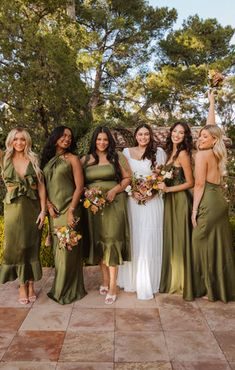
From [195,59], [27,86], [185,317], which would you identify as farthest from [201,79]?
[185,317]

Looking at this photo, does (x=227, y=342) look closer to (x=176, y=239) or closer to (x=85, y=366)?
(x=85, y=366)

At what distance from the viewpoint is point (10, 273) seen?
4270mm

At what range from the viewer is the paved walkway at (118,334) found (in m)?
3.02

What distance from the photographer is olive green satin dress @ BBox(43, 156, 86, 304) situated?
4238 millimetres

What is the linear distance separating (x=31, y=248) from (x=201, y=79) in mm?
13454

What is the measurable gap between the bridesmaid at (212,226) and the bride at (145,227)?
46 cm

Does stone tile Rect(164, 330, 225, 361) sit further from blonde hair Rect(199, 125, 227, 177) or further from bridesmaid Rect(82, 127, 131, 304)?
blonde hair Rect(199, 125, 227, 177)

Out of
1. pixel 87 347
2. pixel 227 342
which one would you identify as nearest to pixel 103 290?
pixel 87 347

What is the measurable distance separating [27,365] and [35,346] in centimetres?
31

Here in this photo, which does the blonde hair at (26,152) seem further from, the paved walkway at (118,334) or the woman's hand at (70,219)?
the paved walkway at (118,334)

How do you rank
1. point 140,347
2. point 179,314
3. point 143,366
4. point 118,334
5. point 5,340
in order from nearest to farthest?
point 143,366
point 140,347
point 5,340
point 118,334
point 179,314

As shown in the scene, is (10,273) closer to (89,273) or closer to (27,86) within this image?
(89,273)

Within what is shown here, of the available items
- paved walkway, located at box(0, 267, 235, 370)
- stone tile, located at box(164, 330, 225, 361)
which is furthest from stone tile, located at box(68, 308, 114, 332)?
stone tile, located at box(164, 330, 225, 361)

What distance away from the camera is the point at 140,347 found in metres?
3.26
